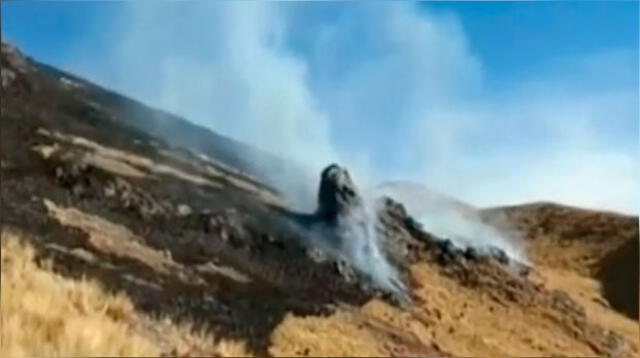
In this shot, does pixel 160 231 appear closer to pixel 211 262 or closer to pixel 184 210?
pixel 184 210

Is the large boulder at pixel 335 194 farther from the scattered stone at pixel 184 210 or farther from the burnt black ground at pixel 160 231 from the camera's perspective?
the scattered stone at pixel 184 210

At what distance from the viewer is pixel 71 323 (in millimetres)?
3467

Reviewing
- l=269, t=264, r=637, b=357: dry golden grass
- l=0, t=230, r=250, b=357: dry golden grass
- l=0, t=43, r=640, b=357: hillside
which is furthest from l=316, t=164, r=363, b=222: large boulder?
l=0, t=230, r=250, b=357: dry golden grass

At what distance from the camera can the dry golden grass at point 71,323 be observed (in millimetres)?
3217

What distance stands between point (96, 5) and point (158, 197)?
2282 mm

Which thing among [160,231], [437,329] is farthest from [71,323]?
[160,231]

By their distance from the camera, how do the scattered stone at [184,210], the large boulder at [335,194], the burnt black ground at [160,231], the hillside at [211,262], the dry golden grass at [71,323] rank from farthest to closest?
the scattered stone at [184,210], the large boulder at [335,194], the burnt black ground at [160,231], the hillside at [211,262], the dry golden grass at [71,323]

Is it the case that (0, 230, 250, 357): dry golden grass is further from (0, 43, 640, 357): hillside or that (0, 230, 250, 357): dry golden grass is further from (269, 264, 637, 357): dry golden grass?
(269, 264, 637, 357): dry golden grass

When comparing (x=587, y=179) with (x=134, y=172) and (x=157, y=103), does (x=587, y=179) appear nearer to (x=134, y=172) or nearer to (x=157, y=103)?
(x=157, y=103)

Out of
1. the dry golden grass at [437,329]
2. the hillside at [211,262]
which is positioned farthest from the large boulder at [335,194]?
the dry golden grass at [437,329]

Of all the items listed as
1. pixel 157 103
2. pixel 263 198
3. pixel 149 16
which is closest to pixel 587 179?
pixel 149 16

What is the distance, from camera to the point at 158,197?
16.7ft

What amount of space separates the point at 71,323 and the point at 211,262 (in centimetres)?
165

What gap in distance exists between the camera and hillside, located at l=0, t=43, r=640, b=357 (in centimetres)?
349
